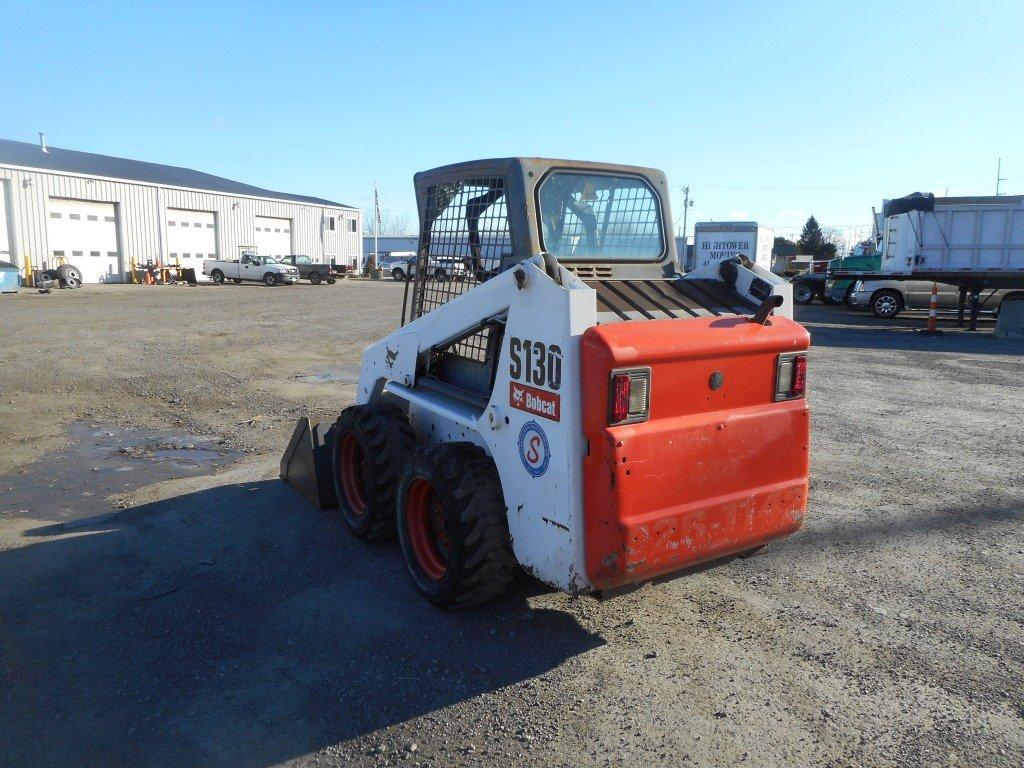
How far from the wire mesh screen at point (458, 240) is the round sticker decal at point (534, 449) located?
1.14 m

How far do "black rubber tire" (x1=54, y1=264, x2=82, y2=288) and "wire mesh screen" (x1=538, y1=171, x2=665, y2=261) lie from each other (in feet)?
107

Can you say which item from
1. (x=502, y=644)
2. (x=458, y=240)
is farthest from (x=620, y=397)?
(x=458, y=240)

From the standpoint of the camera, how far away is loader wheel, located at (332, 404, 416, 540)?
4.62m

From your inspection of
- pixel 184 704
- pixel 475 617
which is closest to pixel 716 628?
pixel 475 617

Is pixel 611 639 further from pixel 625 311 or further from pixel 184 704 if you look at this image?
pixel 184 704

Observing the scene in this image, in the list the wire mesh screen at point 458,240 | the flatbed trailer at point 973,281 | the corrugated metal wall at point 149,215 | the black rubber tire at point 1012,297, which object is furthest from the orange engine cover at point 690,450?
the corrugated metal wall at point 149,215

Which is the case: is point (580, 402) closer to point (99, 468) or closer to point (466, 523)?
point (466, 523)

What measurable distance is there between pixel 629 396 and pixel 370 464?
2070 mm

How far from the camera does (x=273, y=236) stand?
146 ft

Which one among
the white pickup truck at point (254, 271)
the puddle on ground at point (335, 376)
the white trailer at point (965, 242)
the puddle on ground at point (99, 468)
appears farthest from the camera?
the white pickup truck at point (254, 271)

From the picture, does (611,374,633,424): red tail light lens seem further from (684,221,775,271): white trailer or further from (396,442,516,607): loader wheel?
(684,221,775,271): white trailer

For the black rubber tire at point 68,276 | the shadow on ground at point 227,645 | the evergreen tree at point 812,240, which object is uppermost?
the evergreen tree at point 812,240

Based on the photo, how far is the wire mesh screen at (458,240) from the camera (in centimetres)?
424

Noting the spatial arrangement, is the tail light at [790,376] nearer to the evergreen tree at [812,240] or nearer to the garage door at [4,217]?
the garage door at [4,217]
